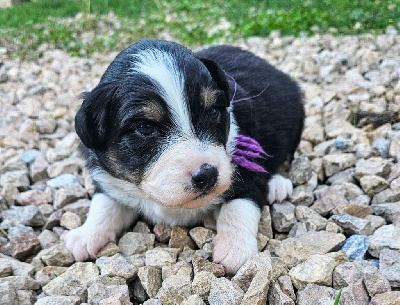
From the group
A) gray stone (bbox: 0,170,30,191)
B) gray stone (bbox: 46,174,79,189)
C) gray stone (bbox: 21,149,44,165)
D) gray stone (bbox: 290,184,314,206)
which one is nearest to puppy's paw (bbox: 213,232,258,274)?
gray stone (bbox: 290,184,314,206)

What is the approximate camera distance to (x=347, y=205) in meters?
3.52

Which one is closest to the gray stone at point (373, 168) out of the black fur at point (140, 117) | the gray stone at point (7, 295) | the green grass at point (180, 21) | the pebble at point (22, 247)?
the black fur at point (140, 117)

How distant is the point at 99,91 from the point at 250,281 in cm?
151

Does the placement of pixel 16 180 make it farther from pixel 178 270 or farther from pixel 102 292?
pixel 178 270

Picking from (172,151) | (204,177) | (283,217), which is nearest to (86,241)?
(172,151)

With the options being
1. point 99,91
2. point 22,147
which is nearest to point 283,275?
point 99,91

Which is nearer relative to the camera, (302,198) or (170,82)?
(170,82)

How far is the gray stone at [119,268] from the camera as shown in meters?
2.99

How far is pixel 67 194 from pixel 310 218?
2.07 metres

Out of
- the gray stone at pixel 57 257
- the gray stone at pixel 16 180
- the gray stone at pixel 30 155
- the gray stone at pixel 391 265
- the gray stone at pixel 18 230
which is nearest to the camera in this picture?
the gray stone at pixel 391 265

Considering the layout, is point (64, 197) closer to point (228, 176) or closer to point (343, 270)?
point (228, 176)

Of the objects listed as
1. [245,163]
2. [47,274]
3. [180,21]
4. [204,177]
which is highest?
[204,177]

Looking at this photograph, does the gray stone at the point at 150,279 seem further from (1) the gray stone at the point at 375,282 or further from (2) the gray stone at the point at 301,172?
(2) the gray stone at the point at 301,172

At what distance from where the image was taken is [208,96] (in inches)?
122
